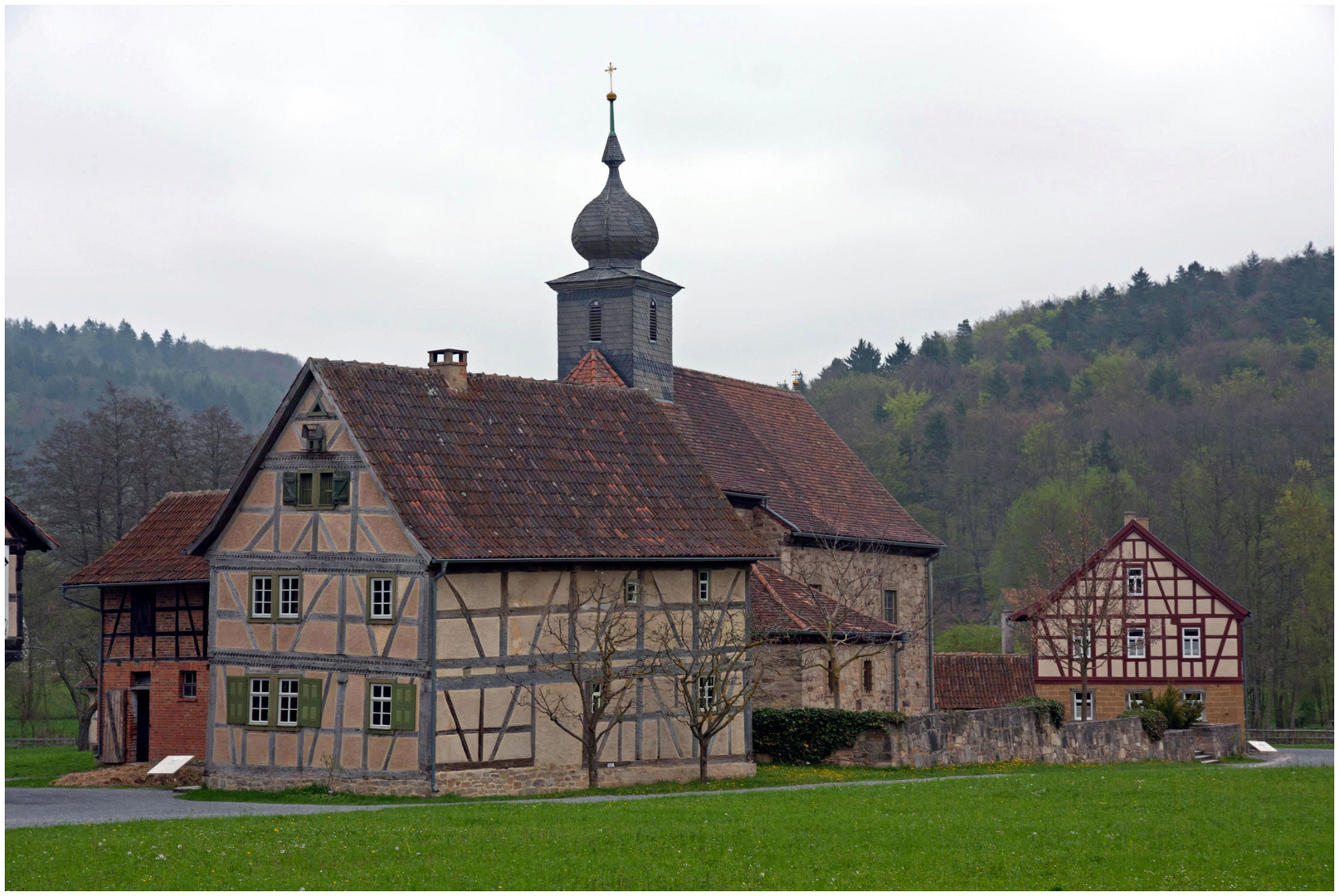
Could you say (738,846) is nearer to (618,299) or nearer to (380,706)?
(380,706)

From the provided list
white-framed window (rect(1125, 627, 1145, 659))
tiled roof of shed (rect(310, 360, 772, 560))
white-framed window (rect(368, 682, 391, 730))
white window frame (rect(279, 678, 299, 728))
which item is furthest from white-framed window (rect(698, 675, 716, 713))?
white-framed window (rect(1125, 627, 1145, 659))

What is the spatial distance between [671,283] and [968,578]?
50638 millimetres

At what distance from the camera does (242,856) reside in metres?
19.6

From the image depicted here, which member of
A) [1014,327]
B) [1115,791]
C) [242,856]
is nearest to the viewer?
[242,856]

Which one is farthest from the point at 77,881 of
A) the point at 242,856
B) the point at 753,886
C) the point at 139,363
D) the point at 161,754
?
the point at 139,363

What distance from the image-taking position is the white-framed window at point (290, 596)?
30719 mm

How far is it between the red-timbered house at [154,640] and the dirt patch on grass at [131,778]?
5.10 ft

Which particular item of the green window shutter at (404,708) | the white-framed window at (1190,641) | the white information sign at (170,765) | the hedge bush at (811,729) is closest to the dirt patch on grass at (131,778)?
the white information sign at (170,765)

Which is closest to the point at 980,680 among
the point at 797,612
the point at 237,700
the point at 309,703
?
the point at 797,612

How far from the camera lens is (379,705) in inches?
1159

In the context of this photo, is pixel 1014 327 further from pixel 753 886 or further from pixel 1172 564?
pixel 753 886

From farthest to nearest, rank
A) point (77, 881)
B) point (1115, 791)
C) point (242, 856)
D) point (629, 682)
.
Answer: point (629, 682) → point (1115, 791) → point (242, 856) → point (77, 881)

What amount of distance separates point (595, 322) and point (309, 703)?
16350mm

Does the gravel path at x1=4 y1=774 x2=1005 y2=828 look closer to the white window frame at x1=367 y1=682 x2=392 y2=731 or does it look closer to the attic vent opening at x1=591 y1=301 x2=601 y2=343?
the white window frame at x1=367 y1=682 x2=392 y2=731
